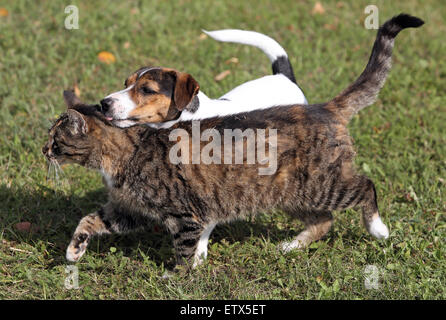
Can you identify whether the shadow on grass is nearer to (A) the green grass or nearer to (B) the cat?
(A) the green grass

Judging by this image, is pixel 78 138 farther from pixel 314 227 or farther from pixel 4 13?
pixel 4 13

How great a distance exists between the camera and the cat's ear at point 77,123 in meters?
4.06

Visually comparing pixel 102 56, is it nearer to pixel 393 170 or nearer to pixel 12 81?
pixel 12 81

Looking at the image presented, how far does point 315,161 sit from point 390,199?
54.8 inches

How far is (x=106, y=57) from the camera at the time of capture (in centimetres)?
712

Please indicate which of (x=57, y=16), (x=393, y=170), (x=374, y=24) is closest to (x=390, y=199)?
(x=393, y=170)

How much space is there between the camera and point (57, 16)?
776 centimetres
